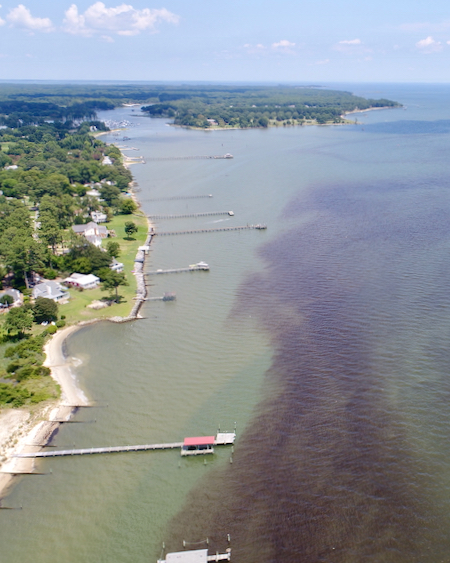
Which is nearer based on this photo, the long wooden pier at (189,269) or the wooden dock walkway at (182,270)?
the wooden dock walkway at (182,270)

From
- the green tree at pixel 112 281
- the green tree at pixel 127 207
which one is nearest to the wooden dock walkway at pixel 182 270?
the green tree at pixel 112 281

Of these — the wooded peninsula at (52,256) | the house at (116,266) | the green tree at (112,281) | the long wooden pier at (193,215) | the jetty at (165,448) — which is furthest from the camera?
the long wooden pier at (193,215)

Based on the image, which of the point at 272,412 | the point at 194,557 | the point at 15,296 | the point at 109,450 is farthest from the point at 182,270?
the point at 194,557

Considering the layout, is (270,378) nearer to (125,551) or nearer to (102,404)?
(102,404)

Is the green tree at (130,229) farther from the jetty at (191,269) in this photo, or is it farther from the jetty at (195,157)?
the jetty at (195,157)

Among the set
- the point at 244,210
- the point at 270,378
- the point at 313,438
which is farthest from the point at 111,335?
the point at 244,210

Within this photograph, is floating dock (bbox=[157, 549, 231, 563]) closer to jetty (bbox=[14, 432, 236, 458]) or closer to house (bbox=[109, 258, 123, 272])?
jetty (bbox=[14, 432, 236, 458])
